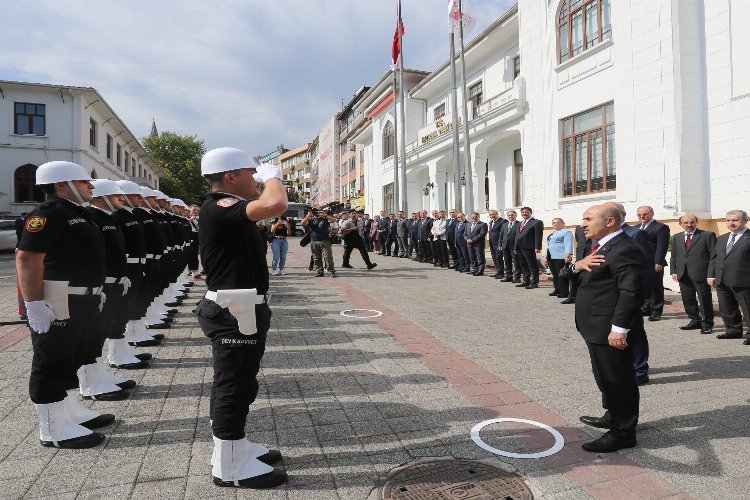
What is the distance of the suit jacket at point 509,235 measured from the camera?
12.1 m

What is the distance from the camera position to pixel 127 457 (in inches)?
128

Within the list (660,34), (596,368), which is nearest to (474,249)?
(660,34)

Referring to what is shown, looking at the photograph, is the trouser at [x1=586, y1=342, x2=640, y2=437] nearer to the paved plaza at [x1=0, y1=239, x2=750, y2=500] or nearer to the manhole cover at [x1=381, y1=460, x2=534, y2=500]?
the paved plaza at [x1=0, y1=239, x2=750, y2=500]

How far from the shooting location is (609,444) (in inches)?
131

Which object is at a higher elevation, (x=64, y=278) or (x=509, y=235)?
(x=509, y=235)

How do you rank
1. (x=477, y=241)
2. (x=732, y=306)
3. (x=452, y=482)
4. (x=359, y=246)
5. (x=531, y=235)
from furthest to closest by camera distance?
(x=359, y=246) < (x=477, y=241) < (x=531, y=235) < (x=732, y=306) < (x=452, y=482)

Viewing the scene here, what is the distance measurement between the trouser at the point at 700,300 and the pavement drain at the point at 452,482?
5697mm

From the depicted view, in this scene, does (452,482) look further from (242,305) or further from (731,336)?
(731,336)

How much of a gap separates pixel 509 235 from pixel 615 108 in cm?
466

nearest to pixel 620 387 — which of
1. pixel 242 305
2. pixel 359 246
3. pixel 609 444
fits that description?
pixel 609 444

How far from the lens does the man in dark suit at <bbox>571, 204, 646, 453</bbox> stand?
11.0 feet

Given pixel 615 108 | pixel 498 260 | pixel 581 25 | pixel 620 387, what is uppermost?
pixel 581 25

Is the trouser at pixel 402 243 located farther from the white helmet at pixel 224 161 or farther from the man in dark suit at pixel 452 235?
the white helmet at pixel 224 161

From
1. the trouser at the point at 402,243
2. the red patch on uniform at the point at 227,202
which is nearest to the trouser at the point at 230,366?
the red patch on uniform at the point at 227,202
